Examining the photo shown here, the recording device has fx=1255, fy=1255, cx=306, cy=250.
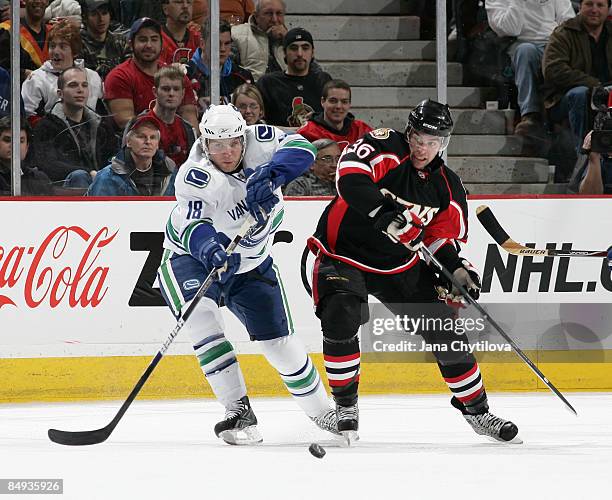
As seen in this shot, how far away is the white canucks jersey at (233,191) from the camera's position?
4559 mm

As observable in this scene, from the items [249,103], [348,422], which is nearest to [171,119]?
[249,103]

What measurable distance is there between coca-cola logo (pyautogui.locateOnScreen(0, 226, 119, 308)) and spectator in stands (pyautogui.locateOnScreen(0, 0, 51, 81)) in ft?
2.71

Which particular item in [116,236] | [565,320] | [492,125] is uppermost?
[492,125]

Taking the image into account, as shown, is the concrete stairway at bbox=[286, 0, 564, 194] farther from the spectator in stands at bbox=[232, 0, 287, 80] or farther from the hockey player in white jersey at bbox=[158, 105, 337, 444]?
the hockey player in white jersey at bbox=[158, 105, 337, 444]

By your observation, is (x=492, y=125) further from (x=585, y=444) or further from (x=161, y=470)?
(x=161, y=470)

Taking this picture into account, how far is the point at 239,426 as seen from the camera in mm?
4664

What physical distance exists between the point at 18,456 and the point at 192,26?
2710mm

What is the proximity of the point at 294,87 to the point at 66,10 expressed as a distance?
1.19 m

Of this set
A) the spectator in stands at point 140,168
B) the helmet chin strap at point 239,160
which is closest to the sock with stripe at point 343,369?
the helmet chin strap at point 239,160

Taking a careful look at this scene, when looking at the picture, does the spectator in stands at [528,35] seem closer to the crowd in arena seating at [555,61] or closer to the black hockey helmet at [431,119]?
the crowd in arena seating at [555,61]

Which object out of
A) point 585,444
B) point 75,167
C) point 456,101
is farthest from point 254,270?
point 456,101

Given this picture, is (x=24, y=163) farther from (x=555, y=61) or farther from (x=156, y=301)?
(x=555, y=61)

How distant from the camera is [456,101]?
6.51 m

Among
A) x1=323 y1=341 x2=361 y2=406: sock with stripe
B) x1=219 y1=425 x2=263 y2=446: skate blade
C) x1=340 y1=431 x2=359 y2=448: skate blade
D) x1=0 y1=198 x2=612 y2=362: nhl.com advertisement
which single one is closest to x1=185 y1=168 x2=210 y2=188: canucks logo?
x1=323 y1=341 x2=361 y2=406: sock with stripe
